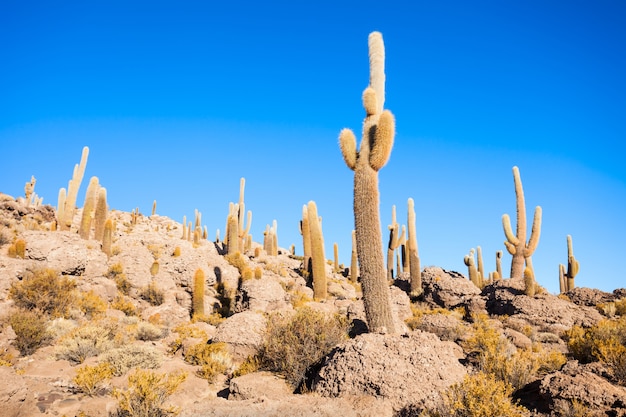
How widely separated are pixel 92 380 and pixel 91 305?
7.86 metres

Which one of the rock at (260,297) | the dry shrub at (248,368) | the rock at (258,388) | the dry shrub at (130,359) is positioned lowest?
the rock at (258,388)

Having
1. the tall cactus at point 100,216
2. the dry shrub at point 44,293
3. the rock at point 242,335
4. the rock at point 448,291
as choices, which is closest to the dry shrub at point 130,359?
the rock at point 242,335

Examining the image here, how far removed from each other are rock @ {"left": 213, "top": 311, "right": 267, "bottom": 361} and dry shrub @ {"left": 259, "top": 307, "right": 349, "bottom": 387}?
3.07 feet

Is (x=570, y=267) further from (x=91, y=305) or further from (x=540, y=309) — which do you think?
(x=91, y=305)

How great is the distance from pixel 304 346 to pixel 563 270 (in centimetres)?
2793

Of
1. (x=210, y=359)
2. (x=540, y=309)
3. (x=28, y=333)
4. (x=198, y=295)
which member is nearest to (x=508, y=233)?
(x=540, y=309)

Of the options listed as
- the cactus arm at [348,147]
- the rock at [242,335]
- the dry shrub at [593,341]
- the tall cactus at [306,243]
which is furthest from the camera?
the tall cactus at [306,243]

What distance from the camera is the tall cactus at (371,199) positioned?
992 cm

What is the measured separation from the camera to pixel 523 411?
219 inches

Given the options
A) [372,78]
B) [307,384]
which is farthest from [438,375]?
[372,78]

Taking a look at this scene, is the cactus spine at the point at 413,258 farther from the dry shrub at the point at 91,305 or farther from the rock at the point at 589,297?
the dry shrub at the point at 91,305

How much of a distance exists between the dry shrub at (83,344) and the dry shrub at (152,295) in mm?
6297

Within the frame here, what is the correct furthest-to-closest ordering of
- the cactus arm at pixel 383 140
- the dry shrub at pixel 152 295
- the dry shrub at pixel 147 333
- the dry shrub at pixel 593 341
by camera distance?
the dry shrub at pixel 152 295 < the dry shrub at pixel 147 333 < the cactus arm at pixel 383 140 < the dry shrub at pixel 593 341

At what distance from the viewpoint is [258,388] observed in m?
7.02
